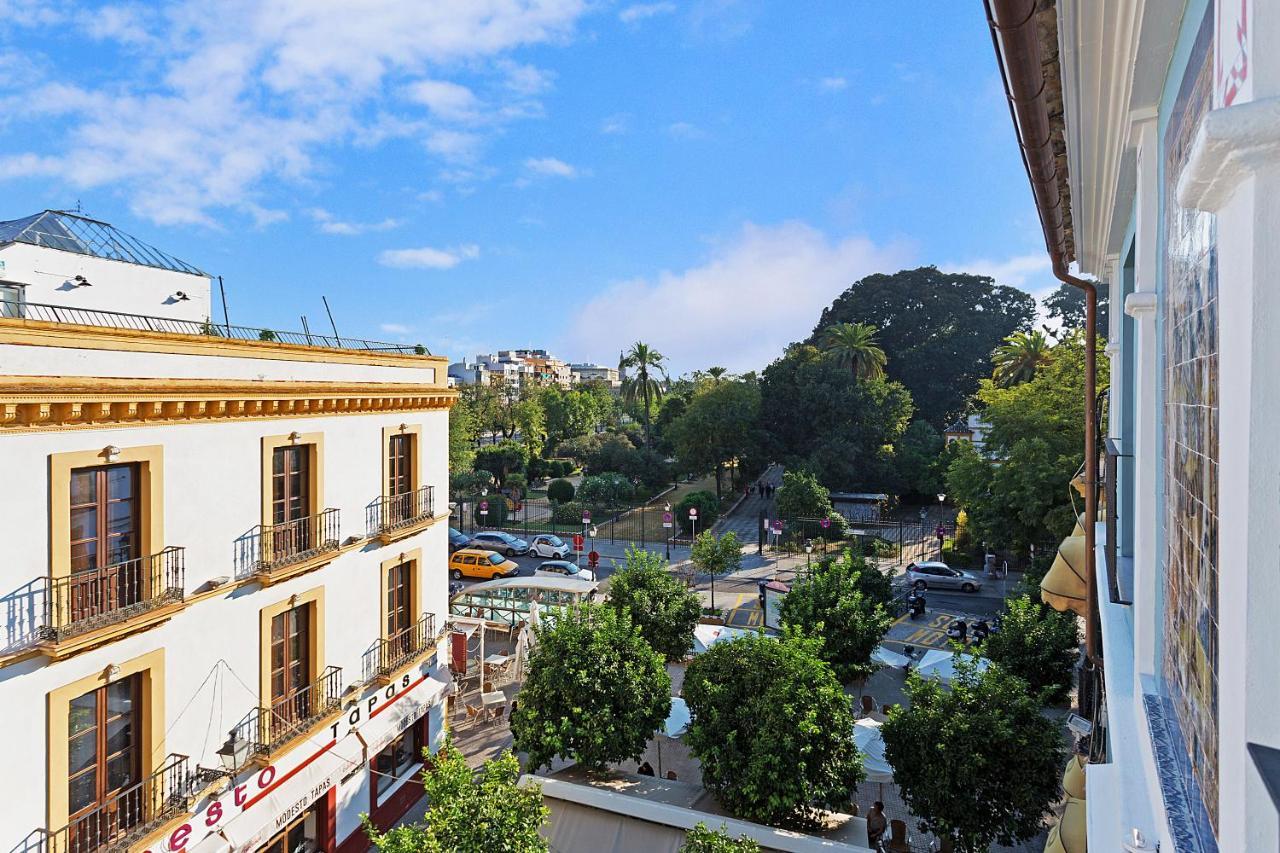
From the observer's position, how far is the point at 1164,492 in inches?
137

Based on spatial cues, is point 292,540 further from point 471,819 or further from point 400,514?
point 471,819

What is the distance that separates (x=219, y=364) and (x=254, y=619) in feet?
12.1

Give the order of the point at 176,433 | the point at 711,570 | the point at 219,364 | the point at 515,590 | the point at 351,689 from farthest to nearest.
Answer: the point at 711,570 < the point at 515,590 < the point at 351,689 < the point at 219,364 < the point at 176,433

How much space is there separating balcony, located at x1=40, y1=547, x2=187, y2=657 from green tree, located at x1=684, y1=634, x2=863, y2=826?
24.6 feet

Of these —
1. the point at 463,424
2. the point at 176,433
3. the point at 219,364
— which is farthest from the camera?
the point at 463,424

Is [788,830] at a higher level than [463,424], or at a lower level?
lower

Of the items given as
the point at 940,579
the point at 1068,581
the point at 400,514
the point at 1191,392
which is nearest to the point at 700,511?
the point at 940,579

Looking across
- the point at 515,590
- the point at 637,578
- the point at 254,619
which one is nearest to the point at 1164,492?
the point at 254,619

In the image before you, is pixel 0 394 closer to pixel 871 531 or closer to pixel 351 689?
pixel 351 689

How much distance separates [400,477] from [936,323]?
51883 mm

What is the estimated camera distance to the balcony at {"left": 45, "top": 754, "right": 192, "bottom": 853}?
28.3ft

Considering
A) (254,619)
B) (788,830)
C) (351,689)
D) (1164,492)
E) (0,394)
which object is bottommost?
(788,830)

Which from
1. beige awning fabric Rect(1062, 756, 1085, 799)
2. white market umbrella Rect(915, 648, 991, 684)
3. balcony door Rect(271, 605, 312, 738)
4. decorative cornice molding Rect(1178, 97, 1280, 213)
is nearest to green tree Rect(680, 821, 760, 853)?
beige awning fabric Rect(1062, 756, 1085, 799)

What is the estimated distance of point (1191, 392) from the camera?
2.57 metres
